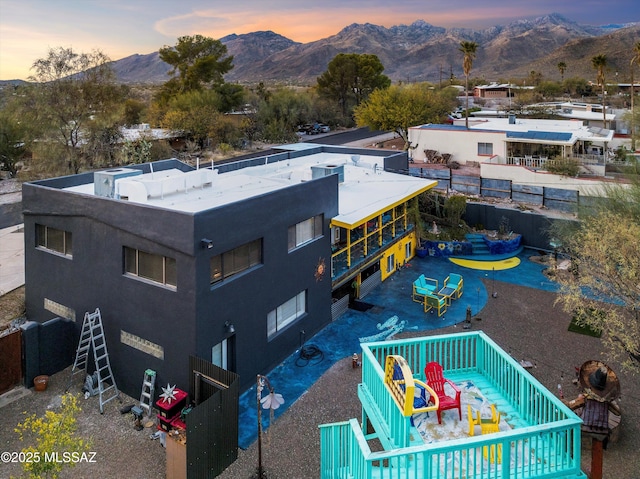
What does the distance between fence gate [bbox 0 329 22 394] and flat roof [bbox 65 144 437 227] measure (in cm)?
490

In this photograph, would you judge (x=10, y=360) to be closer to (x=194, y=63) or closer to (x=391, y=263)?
(x=391, y=263)

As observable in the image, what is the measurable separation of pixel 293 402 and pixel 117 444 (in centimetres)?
441

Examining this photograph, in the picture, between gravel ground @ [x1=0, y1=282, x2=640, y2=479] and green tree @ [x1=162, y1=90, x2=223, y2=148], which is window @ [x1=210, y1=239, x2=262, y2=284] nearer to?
gravel ground @ [x1=0, y1=282, x2=640, y2=479]

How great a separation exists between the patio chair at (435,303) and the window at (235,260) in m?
7.54

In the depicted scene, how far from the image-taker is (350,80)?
74.2 m

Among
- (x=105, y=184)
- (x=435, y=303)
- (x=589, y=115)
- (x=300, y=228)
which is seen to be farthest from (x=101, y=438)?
(x=589, y=115)

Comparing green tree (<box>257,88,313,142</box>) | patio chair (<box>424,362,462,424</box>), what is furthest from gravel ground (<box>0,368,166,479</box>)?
green tree (<box>257,88,313,142</box>)

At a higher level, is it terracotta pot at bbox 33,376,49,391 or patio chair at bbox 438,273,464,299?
patio chair at bbox 438,273,464,299

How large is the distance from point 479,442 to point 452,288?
13770 millimetres

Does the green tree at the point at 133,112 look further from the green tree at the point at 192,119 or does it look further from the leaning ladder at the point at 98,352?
the leaning ladder at the point at 98,352

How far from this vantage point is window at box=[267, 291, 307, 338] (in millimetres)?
15030

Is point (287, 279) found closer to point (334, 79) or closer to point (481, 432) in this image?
point (481, 432)

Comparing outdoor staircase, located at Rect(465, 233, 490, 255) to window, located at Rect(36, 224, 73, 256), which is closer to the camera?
window, located at Rect(36, 224, 73, 256)

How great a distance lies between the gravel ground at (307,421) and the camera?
10883 millimetres
